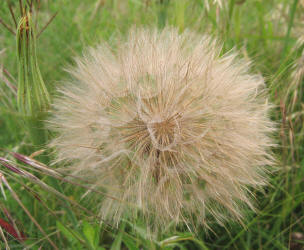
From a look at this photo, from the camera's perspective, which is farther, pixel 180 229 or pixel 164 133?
pixel 180 229

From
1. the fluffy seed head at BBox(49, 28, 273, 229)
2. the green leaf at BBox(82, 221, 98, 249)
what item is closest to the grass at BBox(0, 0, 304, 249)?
the green leaf at BBox(82, 221, 98, 249)

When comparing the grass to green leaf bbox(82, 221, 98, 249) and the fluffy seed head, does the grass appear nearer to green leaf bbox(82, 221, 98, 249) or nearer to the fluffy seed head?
green leaf bbox(82, 221, 98, 249)

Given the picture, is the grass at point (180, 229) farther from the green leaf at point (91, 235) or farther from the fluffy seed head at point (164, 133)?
the fluffy seed head at point (164, 133)

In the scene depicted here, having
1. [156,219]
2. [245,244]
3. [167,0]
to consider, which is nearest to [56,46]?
[167,0]

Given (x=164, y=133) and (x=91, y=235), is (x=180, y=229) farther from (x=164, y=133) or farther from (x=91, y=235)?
(x=164, y=133)

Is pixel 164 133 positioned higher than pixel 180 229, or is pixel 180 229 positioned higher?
pixel 164 133

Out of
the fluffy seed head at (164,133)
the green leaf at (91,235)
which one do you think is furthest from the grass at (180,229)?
the fluffy seed head at (164,133)

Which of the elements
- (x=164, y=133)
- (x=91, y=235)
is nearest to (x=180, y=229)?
(x=91, y=235)
